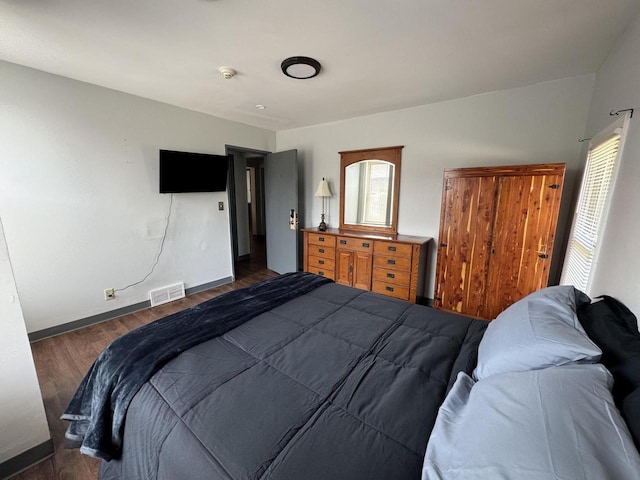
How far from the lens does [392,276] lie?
311cm

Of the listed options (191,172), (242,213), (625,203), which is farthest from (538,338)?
(242,213)

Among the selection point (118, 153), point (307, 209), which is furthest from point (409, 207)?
point (118, 153)

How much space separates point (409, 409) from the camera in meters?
0.94

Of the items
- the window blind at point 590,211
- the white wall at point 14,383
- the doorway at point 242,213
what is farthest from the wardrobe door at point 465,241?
the white wall at point 14,383

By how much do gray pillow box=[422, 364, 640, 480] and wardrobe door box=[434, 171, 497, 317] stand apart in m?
2.02

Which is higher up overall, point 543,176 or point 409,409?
point 543,176

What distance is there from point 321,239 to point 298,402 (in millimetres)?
2801

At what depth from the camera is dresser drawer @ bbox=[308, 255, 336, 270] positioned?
3.63 m

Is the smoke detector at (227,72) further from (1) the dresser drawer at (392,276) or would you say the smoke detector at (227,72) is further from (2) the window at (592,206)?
(2) the window at (592,206)

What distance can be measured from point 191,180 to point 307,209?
185 cm

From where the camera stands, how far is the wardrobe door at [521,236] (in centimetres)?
228

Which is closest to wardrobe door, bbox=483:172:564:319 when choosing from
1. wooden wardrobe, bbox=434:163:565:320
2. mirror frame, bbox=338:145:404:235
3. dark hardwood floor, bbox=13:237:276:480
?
wooden wardrobe, bbox=434:163:565:320

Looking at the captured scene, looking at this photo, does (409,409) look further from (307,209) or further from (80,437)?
(307,209)

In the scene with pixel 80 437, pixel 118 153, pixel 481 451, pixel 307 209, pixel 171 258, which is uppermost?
pixel 118 153
